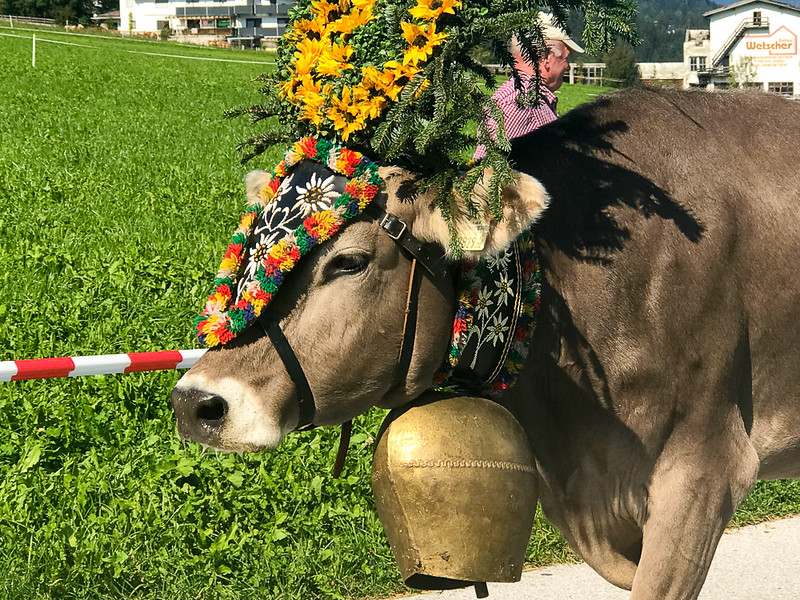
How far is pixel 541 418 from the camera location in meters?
3.05

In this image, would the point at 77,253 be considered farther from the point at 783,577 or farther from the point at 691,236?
the point at 691,236

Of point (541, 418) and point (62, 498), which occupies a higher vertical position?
point (541, 418)

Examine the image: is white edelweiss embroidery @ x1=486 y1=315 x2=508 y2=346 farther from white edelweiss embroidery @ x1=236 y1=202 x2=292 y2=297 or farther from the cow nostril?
the cow nostril

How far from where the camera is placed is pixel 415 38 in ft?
Result: 8.63

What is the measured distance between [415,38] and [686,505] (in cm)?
150

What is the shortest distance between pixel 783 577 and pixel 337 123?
11.0ft

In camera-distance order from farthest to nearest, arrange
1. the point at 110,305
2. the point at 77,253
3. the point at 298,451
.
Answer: the point at 77,253, the point at 110,305, the point at 298,451

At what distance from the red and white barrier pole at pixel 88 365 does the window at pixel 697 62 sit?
221 ft

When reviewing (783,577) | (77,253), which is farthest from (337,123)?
(77,253)

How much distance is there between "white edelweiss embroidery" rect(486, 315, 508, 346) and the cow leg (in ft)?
2.08

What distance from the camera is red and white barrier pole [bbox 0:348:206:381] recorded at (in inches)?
175

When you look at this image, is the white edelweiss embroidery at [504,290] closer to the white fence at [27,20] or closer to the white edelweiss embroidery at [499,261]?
the white edelweiss embroidery at [499,261]

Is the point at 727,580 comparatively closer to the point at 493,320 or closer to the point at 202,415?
the point at 493,320

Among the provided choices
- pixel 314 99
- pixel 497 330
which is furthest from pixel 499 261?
pixel 314 99
